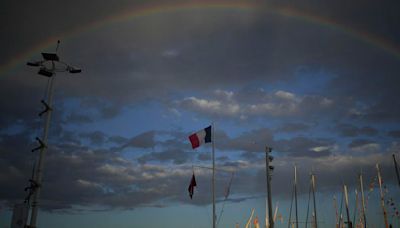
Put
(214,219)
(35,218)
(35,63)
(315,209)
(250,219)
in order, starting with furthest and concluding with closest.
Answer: (250,219)
(315,209)
(214,219)
(35,63)
(35,218)

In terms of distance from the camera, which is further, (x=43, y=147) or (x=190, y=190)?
(x=190, y=190)

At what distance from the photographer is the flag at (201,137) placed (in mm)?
40156

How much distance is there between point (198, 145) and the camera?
131 ft

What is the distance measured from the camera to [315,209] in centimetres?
7588

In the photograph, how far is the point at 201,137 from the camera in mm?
40406

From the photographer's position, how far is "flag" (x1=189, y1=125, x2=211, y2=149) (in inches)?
1581

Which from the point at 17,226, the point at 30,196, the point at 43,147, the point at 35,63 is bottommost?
the point at 17,226

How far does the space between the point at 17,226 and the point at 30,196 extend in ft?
11.5

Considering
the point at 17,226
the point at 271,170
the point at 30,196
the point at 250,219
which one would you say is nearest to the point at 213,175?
the point at 271,170

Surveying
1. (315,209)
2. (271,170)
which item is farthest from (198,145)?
(315,209)

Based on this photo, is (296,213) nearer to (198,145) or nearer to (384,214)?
(384,214)

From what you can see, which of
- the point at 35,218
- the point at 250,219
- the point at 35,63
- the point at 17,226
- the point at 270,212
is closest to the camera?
the point at 17,226

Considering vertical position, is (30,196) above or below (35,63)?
below

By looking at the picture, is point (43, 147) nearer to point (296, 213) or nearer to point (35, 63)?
point (35, 63)
